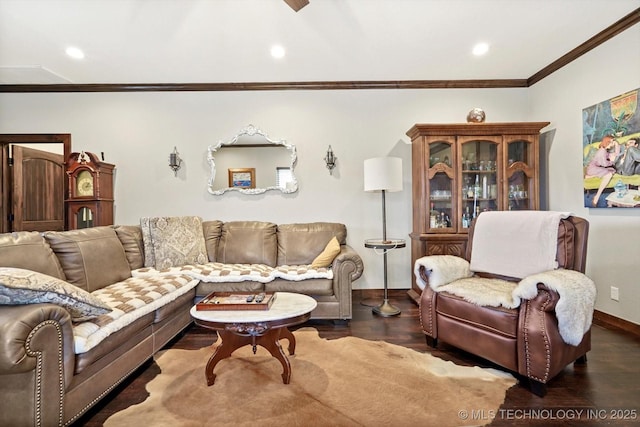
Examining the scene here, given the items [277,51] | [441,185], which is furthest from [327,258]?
[277,51]

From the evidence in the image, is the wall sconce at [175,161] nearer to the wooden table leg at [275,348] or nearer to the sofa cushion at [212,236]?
the sofa cushion at [212,236]

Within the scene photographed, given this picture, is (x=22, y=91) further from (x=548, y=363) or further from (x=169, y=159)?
(x=548, y=363)

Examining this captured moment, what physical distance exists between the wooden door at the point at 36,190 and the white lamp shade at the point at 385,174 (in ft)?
12.6

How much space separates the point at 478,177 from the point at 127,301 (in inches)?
139

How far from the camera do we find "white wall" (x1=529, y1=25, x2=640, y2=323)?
2.52 m

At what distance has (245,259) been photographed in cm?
335

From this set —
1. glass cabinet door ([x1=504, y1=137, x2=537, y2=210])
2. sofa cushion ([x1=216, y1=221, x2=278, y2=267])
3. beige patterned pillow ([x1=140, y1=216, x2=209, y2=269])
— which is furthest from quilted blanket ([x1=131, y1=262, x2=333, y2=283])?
glass cabinet door ([x1=504, y1=137, x2=537, y2=210])

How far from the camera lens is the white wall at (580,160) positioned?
252cm

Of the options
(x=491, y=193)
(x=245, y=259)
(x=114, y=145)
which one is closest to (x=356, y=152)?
(x=491, y=193)

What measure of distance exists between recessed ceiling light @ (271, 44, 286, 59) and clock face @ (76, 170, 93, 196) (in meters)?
2.47

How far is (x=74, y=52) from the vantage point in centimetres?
294

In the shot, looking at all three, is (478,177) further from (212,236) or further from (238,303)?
(212,236)

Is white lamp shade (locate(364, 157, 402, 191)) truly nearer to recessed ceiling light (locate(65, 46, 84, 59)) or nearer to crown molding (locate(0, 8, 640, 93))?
crown molding (locate(0, 8, 640, 93))

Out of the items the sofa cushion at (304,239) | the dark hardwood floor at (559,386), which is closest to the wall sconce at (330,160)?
the sofa cushion at (304,239)
